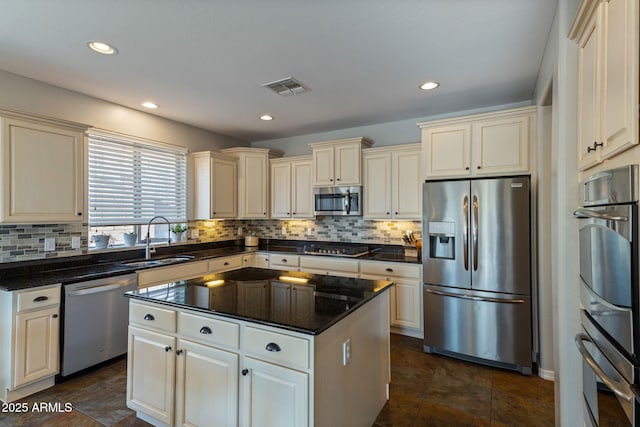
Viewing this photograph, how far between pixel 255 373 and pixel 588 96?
6.81 ft

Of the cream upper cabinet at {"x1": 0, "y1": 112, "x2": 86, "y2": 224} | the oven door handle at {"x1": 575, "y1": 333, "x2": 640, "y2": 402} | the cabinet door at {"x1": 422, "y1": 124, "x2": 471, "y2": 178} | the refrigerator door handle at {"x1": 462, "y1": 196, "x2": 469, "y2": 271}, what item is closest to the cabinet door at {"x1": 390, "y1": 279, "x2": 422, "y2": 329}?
the refrigerator door handle at {"x1": 462, "y1": 196, "x2": 469, "y2": 271}

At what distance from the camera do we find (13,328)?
2.36 m

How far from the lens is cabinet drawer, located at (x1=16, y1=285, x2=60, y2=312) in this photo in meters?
2.38

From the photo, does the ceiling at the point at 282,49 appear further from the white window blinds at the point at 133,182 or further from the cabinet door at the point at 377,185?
the cabinet door at the point at 377,185

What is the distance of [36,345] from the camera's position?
2.48m

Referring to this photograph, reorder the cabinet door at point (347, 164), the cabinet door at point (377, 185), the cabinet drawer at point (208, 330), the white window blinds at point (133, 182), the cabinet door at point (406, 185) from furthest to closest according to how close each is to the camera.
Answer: the cabinet door at point (347, 164), the cabinet door at point (377, 185), the cabinet door at point (406, 185), the white window blinds at point (133, 182), the cabinet drawer at point (208, 330)

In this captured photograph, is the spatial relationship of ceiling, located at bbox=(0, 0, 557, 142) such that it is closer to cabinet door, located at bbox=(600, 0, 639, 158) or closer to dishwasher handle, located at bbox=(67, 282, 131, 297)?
cabinet door, located at bbox=(600, 0, 639, 158)

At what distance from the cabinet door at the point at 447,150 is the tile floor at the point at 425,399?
1.88 meters

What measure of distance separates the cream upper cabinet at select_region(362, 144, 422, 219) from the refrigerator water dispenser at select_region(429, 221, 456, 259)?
643 mm

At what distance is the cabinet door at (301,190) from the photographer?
4.66 m

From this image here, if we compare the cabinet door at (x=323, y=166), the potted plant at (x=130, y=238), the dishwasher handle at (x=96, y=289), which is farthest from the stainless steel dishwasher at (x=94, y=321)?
the cabinet door at (x=323, y=166)

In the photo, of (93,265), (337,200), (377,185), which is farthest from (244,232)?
(377,185)

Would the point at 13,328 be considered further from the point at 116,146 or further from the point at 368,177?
the point at 368,177

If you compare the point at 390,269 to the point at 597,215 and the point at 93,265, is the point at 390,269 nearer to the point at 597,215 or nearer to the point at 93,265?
the point at 597,215
